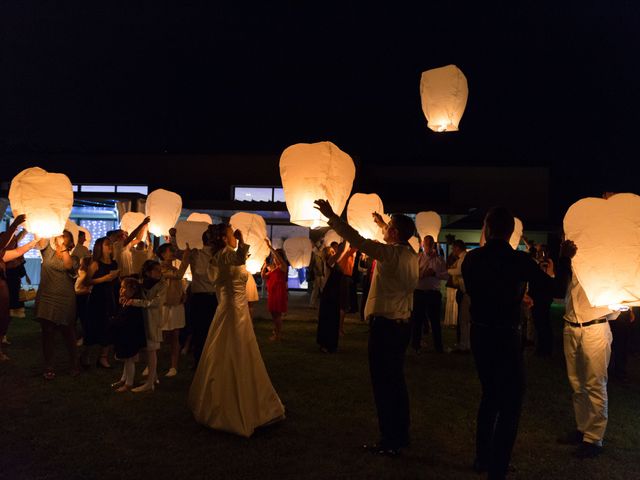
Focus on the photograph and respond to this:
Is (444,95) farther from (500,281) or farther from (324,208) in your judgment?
(500,281)

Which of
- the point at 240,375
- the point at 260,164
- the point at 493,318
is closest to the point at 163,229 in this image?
the point at 240,375

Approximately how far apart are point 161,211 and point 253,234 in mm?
1646

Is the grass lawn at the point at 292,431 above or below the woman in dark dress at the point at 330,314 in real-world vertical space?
below

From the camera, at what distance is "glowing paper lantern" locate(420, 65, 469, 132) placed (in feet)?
20.0

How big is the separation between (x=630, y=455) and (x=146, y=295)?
5.22m

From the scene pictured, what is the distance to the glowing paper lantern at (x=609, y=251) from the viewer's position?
3785mm

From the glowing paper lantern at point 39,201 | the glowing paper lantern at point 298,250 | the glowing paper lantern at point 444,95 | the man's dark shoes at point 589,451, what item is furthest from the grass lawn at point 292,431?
the glowing paper lantern at point 298,250

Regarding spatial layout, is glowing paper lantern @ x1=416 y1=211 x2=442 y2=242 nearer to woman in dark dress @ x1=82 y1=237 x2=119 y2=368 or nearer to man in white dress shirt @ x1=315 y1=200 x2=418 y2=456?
woman in dark dress @ x1=82 y1=237 x2=119 y2=368

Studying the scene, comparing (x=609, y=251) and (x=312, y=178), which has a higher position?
(x=312, y=178)

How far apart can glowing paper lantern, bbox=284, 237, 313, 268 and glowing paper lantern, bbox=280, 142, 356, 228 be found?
32.2ft

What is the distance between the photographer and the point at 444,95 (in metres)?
6.14

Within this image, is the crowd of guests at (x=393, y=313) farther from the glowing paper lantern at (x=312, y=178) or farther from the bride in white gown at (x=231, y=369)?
the glowing paper lantern at (x=312, y=178)

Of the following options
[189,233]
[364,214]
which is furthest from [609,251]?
[189,233]

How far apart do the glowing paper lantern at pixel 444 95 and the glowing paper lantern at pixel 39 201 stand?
455cm
